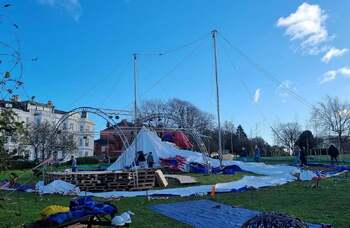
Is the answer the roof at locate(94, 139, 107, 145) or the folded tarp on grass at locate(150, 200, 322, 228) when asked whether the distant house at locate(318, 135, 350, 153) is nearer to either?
the roof at locate(94, 139, 107, 145)

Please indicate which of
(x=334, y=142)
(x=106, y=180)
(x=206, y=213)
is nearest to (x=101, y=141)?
(x=334, y=142)

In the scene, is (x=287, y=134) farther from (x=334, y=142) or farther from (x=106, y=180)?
(x=106, y=180)

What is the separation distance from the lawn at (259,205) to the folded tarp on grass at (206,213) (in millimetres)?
430

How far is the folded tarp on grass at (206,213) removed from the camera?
9.77 metres

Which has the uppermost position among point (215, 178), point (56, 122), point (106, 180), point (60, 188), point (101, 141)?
point (56, 122)

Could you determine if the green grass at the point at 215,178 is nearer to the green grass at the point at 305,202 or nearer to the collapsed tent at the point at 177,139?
the green grass at the point at 305,202

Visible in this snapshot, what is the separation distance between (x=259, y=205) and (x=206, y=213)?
2101 mm

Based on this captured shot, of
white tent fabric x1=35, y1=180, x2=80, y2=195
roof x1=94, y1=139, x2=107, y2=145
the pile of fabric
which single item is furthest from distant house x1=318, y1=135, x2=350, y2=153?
the pile of fabric

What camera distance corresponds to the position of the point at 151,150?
3322 centimetres

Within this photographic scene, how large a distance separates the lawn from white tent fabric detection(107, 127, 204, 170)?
15362 mm

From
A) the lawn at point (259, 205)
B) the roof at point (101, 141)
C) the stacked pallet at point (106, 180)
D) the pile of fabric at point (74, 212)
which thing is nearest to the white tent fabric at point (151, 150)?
the stacked pallet at point (106, 180)

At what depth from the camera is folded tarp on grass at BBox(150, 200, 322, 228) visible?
977 cm

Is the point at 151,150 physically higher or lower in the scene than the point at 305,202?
higher

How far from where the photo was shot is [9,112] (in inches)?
166
